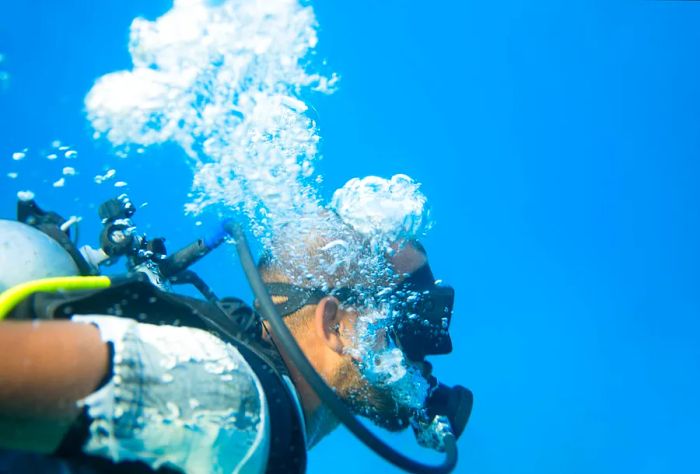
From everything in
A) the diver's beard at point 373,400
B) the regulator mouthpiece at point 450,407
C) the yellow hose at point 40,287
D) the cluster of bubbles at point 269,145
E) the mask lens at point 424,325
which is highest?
the cluster of bubbles at point 269,145

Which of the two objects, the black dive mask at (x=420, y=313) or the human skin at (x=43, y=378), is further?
the black dive mask at (x=420, y=313)

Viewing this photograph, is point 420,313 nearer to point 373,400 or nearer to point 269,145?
point 373,400

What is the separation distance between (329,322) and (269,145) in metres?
3.85

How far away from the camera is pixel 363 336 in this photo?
2.49 m

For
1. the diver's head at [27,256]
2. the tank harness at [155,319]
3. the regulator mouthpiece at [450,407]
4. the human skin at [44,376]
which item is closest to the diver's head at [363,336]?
the regulator mouthpiece at [450,407]

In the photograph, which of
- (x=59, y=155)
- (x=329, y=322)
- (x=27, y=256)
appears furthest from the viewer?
(x=59, y=155)

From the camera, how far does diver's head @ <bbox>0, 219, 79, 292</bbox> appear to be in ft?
5.45

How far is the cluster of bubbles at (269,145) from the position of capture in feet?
8.86

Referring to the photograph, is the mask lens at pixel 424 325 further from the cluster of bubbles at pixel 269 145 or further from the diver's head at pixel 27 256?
the diver's head at pixel 27 256

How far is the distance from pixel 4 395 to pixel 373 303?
1942 millimetres

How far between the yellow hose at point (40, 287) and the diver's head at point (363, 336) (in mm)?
1125

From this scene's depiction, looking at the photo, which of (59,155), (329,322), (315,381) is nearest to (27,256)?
(315,381)

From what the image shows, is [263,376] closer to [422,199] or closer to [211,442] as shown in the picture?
[211,442]

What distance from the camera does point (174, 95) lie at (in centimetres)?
826
